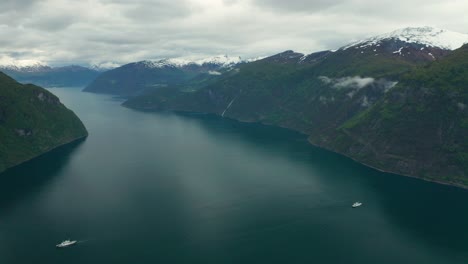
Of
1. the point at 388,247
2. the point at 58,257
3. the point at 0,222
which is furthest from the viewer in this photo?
the point at 0,222

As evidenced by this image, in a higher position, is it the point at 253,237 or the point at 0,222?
the point at 0,222

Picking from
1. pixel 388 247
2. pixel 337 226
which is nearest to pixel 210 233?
pixel 337 226

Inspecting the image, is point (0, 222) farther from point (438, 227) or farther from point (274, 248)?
point (438, 227)

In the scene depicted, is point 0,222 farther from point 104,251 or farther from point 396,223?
point 396,223

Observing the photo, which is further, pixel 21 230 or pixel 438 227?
pixel 438 227

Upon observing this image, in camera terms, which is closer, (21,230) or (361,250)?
(361,250)

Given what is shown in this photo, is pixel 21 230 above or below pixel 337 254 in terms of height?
above

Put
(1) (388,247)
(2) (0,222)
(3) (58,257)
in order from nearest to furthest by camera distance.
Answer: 1. (3) (58,257)
2. (1) (388,247)
3. (2) (0,222)

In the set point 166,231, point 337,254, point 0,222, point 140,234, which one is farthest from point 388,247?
point 0,222

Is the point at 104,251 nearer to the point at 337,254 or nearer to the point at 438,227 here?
the point at 337,254
